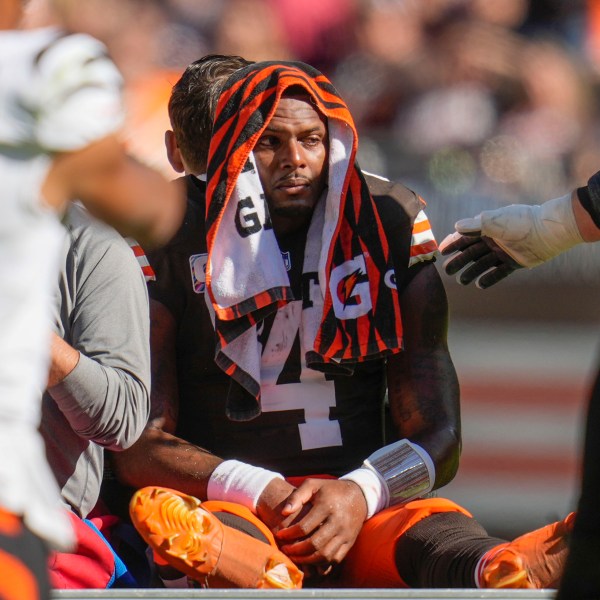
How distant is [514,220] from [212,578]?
1097 mm

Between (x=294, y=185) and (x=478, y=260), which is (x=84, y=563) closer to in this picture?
(x=294, y=185)

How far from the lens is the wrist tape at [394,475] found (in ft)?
9.02

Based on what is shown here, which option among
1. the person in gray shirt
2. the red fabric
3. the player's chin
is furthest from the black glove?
the red fabric

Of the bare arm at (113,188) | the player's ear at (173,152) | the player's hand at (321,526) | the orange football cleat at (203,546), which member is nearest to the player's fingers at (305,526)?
the player's hand at (321,526)

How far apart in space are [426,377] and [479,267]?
30 centimetres

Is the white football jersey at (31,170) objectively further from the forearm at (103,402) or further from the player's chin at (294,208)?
the player's chin at (294,208)

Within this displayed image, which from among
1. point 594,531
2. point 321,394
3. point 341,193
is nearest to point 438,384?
point 321,394

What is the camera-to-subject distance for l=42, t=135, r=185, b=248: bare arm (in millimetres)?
1446

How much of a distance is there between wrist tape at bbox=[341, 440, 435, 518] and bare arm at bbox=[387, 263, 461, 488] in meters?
0.07

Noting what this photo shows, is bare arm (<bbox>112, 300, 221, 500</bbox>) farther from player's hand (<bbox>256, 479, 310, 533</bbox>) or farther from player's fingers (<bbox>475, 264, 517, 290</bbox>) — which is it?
player's fingers (<bbox>475, 264, 517, 290</bbox>)

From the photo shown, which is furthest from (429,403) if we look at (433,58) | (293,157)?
(433,58)

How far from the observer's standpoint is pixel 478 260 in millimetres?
2998

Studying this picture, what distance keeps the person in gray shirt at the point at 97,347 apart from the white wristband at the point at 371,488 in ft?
1.63

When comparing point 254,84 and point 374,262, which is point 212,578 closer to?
point 374,262
